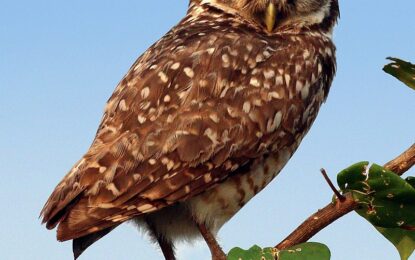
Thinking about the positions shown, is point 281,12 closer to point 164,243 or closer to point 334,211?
point 164,243

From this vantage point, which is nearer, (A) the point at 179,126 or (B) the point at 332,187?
(B) the point at 332,187

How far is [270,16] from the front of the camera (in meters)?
5.37

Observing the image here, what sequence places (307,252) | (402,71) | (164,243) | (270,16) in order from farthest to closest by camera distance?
(270,16) → (164,243) → (402,71) → (307,252)

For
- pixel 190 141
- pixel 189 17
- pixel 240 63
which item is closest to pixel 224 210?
pixel 190 141

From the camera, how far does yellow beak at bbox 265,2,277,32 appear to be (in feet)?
17.6

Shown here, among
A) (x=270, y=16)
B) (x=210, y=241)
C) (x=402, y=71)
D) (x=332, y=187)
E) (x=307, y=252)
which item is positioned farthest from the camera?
(x=270, y=16)

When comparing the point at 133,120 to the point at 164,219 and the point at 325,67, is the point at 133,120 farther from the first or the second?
the point at 325,67

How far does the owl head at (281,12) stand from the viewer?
5.40 meters

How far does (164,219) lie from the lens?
189 inches

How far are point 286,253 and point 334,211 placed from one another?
415mm

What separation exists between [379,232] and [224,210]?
1.48 m

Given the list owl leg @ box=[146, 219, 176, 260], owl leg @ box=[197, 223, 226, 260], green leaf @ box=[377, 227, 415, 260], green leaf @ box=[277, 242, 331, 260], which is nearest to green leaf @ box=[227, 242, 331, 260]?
green leaf @ box=[277, 242, 331, 260]

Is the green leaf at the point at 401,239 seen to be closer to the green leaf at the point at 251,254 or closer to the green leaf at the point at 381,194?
the green leaf at the point at 381,194

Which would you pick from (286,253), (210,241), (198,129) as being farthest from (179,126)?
(286,253)
